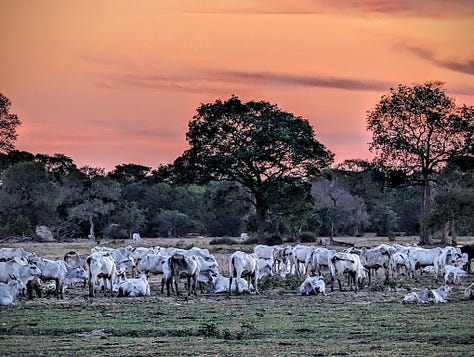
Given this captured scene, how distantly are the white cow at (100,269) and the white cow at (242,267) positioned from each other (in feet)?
13.8

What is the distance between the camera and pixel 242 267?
31.5m

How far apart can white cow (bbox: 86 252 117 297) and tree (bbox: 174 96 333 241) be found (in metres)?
33.6

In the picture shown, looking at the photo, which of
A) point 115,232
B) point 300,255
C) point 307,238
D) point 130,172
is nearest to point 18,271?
point 300,255

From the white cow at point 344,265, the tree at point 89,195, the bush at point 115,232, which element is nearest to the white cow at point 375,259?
the white cow at point 344,265

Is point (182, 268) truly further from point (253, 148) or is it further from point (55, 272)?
point (253, 148)

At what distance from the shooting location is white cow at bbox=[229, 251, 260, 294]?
3139 centimetres

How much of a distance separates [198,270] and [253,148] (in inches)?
1346

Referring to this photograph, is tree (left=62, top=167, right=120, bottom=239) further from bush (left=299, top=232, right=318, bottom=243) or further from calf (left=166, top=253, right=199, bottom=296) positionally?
calf (left=166, top=253, right=199, bottom=296)

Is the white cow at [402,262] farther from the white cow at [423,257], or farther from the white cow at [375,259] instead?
the white cow at [375,259]

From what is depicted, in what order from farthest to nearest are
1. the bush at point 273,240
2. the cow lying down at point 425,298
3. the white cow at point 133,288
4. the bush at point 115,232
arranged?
the bush at point 115,232 < the bush at point 273,240 < the white cow at point 133,288 < the cow lying down at point 425,298

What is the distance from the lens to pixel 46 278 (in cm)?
2952

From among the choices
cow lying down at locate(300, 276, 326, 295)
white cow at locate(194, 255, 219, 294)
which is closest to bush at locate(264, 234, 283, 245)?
white cow at locate(194, 255, 219, 294)

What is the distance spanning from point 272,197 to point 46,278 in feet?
120

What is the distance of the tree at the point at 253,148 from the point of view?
213 feet
